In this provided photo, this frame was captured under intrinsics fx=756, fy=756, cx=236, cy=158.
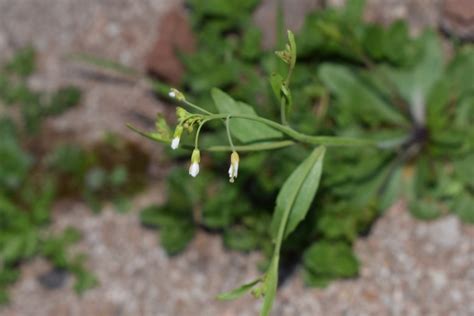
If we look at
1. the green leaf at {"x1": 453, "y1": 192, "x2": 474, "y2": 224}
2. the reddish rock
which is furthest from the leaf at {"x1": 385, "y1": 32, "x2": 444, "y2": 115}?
the reddish rock

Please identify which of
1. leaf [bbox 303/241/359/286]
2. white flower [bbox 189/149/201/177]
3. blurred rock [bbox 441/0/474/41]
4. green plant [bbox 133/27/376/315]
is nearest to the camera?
white flower [bbox 189/149/201/177]

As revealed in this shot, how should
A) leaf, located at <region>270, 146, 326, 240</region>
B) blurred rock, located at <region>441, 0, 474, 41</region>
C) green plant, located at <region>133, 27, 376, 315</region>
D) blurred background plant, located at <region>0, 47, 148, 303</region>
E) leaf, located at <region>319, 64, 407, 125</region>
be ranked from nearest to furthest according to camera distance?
green plant, located at <region>133, 27, 376, 315</region>
leaf, located at <region>270, 146, 326, 240</region>
blurred rock, located at <region>441, 0, 474, 41</region>
leaf, located at <region>319, 64, 407, 125</region>
blurred background plant, located at <region>0, 47, 148, 303</region>

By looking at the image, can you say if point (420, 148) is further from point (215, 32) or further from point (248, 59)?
point (215, 32)

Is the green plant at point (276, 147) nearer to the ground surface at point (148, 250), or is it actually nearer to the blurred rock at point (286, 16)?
the ground surface at point (148, 250)

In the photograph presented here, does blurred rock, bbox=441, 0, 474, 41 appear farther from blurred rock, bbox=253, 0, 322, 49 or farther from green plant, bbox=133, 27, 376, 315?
green plant, bbox=133, 27, 376, 315

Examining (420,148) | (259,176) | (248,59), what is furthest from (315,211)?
(248,59)

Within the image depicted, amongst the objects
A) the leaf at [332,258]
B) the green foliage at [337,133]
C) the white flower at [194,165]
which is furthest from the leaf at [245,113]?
the leaf at [332,258]
